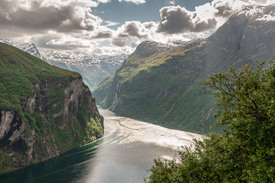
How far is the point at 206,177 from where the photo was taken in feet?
112

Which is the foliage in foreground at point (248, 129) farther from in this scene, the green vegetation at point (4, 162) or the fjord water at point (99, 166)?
the green vegetation at point (4, 162)

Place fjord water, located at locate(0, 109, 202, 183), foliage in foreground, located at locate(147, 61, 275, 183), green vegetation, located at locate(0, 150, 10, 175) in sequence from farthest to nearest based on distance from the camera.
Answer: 1. green vegetation, located at locate(0, 150, 10, 175)
2. fjord water, located at locate(0, 109, 202, 183)
3. foliage in foreground, located at locate(147, 61, 275, 183)

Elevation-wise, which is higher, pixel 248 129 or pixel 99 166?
pixel 248 129

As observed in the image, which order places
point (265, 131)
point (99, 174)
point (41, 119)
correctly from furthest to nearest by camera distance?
point (41, 119) < point (99, 174) < point (265, 131)

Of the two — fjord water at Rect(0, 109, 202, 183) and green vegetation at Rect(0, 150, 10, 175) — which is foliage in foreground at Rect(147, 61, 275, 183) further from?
green vegetation at Rect(0, 150, 10, 175)

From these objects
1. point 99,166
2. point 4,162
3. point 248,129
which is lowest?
point 99,166

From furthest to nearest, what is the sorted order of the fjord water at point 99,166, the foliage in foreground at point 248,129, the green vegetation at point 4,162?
the green vegetation at point 4,162 < the fjord water at point 99,166 < the foliage in foreground at point 248,129

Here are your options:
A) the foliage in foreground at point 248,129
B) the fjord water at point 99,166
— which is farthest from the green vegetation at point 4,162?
the foliage in foreground at point 248,129

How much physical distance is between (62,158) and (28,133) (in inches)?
1310

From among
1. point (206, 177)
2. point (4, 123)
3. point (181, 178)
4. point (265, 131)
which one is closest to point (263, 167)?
point (265, 131)

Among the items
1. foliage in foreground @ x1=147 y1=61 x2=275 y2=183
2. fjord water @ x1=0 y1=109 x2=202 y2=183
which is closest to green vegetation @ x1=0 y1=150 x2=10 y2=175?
fjord water @ x1=0 y1=109 x2=202 y2=183

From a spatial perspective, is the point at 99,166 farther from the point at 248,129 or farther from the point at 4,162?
the point at 248,129

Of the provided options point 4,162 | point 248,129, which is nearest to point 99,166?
point 4,162

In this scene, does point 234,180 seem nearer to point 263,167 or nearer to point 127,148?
point 263,167
